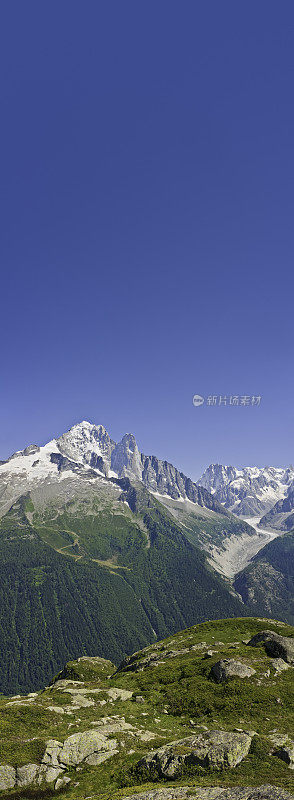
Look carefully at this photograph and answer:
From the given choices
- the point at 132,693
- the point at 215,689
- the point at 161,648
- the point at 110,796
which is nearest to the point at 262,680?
the point at 215,689

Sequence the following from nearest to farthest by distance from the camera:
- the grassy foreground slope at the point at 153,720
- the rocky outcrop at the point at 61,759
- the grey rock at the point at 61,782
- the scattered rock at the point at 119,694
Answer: the grassy foreground slope at the point at 153,720 → the grey rock at the point at 61,782 → the rocky outcrop at the point at 61,759 → the scattered rock at the point at 119,694

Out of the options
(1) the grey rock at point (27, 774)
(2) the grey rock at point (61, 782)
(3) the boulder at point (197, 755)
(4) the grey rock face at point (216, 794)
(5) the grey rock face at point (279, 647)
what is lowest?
(5) the grey rock face at point (279, 647)

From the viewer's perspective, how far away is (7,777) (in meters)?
25.9

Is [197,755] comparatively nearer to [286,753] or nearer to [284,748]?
[286,753]

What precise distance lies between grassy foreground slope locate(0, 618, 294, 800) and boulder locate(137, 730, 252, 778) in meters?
0.53

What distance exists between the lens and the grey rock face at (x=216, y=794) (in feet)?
62.8

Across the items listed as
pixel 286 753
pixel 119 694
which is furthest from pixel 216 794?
pixel 119 694

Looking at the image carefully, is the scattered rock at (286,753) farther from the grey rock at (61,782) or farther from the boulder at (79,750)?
the grey rock at (61,782)

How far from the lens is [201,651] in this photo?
73.0 metres

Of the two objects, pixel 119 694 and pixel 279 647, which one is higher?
pixel 119 694

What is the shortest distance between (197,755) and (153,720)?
16.3 m

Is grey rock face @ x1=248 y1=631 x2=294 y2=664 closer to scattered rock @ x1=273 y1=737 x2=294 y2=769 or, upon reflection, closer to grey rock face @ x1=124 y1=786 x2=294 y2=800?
scattered rock @ x1=273 y1=737 x2=294 y2=769

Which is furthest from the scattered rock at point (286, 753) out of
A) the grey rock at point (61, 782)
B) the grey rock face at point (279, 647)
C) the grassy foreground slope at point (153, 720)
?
the grey rock face at point (279, 647)

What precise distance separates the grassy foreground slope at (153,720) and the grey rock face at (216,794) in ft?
5.76
